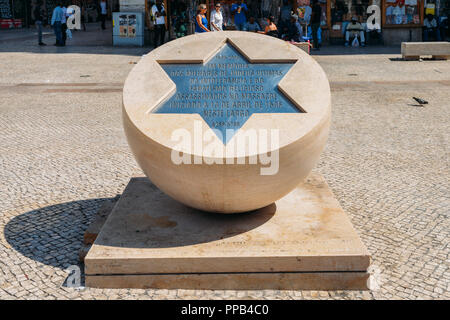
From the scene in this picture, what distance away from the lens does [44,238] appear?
16.3 feet

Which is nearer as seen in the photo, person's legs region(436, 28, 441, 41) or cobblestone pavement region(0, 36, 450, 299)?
cobblestone pavement region(0, 36, 450, 299)

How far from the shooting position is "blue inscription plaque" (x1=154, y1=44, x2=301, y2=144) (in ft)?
14.8

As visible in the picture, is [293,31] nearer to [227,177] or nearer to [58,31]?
[58,31]

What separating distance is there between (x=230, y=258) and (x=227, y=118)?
1.13 metres

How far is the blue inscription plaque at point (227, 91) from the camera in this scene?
4.50 m

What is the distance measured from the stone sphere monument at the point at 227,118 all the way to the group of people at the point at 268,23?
29.4ft

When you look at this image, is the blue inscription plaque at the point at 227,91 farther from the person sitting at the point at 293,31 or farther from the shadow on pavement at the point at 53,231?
the person sitting at the point at 293,31

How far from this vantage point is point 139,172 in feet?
22.4

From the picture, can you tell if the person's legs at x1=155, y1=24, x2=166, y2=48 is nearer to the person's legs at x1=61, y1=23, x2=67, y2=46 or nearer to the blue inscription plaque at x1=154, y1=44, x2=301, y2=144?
the person's legs at x1=61, y1=23, x2=67, y2=46

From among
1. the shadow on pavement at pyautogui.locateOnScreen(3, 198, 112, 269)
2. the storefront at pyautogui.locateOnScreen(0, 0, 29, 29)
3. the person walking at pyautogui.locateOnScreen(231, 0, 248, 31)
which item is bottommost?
the shadow on pavement at pyautogui.locateOnScreen(3, 198, 112, 269)

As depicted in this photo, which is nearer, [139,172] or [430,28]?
[139,172]

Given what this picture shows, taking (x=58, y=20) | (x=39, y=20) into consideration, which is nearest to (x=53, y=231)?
(x=58, y=20)

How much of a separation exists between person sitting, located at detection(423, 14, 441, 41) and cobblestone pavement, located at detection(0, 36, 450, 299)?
7453 mm

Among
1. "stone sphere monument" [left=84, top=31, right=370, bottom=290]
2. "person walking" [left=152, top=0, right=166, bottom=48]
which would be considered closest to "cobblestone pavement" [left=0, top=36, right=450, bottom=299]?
"stone sphere monument" [left=84, top=31, right=370, bottom=290]
